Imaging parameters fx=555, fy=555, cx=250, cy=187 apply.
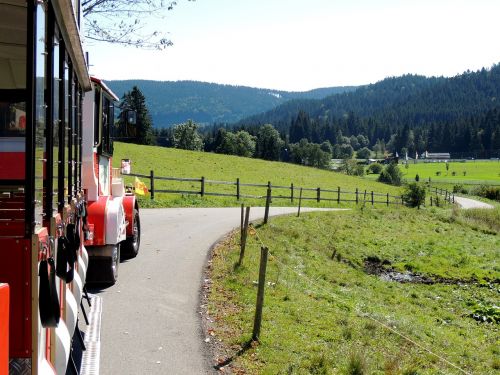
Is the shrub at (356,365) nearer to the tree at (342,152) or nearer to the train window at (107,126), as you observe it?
the train window at (107,126)

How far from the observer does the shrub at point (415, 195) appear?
41250 millimetres

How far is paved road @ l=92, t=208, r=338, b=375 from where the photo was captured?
20.7 feet

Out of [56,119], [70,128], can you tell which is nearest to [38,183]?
[56,119]

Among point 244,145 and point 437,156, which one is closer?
point 244,145

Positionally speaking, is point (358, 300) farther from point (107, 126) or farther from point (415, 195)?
point (415, 195)

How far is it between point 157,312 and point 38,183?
17.2 feet

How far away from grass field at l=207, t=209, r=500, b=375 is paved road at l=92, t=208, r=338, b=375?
1.31 ft

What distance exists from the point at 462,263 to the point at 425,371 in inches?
522

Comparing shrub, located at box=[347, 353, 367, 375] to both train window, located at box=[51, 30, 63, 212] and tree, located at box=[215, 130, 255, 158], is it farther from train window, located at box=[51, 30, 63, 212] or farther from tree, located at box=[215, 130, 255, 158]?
tree, located at box=[215, 130, 255, 158]

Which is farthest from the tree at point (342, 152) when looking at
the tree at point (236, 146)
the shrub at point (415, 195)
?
the shrub at point (415, 195)

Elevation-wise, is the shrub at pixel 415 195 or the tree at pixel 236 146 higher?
the tree at pixel 236 146

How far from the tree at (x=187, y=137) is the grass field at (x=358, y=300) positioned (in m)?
88.5

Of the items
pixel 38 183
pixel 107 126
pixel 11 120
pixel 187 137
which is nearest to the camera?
pixel 38 183

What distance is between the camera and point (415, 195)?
4159 cm
